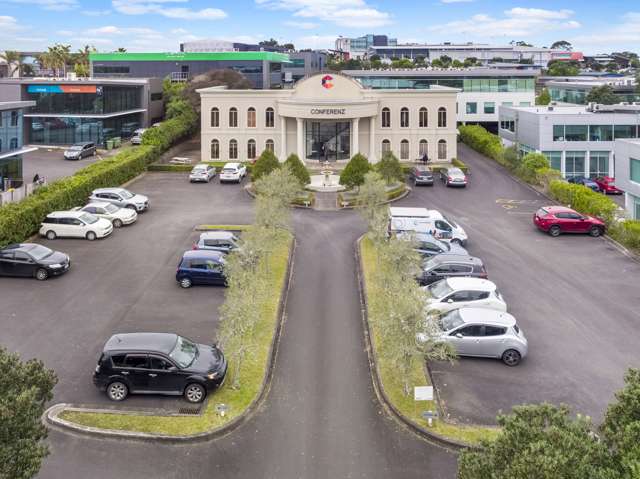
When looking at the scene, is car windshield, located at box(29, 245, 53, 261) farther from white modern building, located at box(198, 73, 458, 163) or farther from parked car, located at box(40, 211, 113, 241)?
white modern building, located at box(198, 73, 458, 163)

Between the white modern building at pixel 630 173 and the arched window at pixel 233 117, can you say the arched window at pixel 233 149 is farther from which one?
the white modern building at pixel 630 173

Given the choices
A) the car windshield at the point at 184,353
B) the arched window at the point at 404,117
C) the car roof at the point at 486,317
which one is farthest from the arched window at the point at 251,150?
the car windshield at the point at 184,353

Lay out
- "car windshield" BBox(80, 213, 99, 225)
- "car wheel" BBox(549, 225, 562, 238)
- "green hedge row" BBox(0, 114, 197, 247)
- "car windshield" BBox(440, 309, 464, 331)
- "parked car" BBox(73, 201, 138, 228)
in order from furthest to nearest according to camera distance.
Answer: "parked car" BBox(73, 201, 138, 228)
"car wheel" BBox(549, 225, 562, 238)
"car windshield" BBox(80, 213, 99, 225)
"green hedge row" BBox(0, 114, 197, 247)
"car windshield" BBox(440, 309, 464, 331)

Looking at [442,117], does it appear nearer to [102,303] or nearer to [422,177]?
[422,177]

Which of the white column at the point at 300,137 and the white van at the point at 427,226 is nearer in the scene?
the white van at the point at 427,226

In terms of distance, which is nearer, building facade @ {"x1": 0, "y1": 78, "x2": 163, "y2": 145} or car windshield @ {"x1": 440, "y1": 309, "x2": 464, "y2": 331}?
car windshield @ {"x1": 440, "y1": 309, "x2": 464, "y2": 331}

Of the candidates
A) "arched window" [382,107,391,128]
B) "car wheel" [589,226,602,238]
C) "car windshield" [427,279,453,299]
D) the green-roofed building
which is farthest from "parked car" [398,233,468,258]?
the green-roofed building

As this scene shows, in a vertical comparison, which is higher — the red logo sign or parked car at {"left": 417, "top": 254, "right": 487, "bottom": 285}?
the red logo sign
